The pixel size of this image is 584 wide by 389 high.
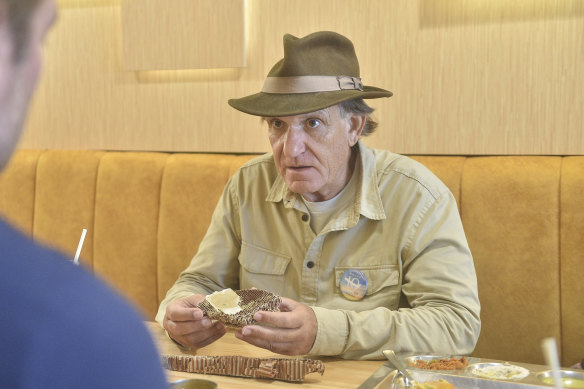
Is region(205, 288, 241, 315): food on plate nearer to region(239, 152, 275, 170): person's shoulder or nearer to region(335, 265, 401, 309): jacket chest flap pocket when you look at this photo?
region(335, 265, 401, 309): jacket chest flap pocket

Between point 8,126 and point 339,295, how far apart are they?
1.60 metres

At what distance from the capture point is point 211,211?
105 inches

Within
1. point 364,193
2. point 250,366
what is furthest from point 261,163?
point 250,366

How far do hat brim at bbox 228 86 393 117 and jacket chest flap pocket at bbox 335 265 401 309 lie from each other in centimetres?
44

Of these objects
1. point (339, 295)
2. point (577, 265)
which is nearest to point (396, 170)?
point (339, 295)

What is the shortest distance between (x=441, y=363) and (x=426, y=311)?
0.82 feet

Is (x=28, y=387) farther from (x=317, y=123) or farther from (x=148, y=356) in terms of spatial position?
(x=317, y=123)

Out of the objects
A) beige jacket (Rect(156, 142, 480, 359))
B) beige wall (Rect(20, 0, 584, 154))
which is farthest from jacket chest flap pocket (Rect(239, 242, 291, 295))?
beige wall (Rect(20, 0, 584, 154))

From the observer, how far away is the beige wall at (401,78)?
2.31 metres

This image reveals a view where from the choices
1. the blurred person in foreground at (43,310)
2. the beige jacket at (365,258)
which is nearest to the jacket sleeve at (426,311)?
the beige jacket at (365,258)

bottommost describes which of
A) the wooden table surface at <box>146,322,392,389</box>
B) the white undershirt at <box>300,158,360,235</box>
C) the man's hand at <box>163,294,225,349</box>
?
the wooden table surface at <box>146,322,392,389</box>

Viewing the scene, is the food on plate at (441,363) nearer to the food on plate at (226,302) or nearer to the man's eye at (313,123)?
the food on plate at (226,302)

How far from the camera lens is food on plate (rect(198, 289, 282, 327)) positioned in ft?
5.37

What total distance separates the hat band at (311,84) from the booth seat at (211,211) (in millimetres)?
453
